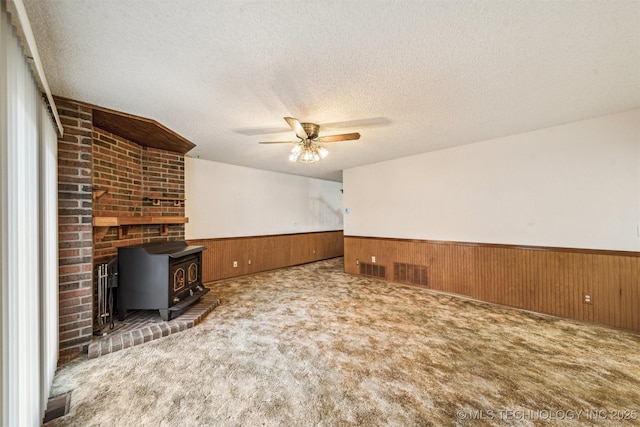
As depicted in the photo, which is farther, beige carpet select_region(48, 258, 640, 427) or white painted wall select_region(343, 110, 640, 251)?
white painted wall select_region(343, 110, 640, 251)

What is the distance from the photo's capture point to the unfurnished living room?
1.39 m

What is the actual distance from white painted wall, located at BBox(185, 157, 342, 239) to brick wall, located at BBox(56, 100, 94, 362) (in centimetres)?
212

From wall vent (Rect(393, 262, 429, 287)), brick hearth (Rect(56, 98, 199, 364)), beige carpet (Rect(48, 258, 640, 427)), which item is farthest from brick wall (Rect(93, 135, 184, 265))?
wall vent (Rect(393, 262, 429, 287))

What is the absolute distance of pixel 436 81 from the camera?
6.60 ft

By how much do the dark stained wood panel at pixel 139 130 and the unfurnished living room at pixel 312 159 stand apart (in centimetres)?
5

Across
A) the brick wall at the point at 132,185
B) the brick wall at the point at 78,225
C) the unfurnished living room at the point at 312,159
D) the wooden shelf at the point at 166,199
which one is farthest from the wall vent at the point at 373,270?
the brick wall at the point at 78,225

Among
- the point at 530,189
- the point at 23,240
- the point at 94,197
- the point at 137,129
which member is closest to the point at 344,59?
the point at 23,240

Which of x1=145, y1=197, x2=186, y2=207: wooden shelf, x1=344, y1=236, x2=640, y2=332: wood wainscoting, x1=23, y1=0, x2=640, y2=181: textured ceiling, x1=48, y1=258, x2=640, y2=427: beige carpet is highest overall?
x1=23, y1=0, x2=640, y2=181: textured ceiling

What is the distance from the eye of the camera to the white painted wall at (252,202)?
4609mm

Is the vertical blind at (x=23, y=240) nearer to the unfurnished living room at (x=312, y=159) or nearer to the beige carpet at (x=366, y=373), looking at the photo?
the unfurnished living room at (x=312, y=159)

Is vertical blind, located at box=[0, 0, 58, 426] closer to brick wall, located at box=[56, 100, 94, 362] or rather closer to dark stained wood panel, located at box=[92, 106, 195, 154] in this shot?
brick wall, located at box=[56, 100, 94, 362]

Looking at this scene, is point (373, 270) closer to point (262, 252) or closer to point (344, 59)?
point (262, 252)

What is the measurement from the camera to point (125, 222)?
9.54 feet

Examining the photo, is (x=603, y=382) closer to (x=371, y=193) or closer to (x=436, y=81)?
(x=436, y=81)
